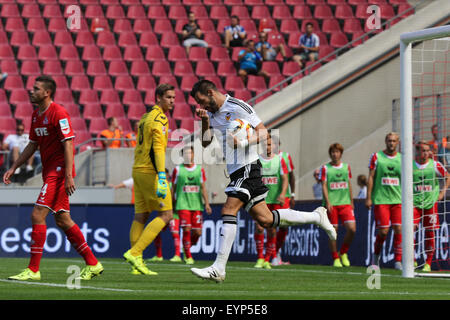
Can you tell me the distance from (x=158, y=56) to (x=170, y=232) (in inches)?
291

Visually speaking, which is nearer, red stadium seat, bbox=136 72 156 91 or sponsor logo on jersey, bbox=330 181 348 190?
sponsor logo on jersey, bbox=330 181 348 190

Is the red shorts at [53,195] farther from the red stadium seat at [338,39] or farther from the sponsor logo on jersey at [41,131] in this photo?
the red stadium seat at [338,39]

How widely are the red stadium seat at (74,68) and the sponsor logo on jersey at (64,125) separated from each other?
587 inches

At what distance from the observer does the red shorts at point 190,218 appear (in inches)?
637

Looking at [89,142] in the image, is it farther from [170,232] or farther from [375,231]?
[375,231]

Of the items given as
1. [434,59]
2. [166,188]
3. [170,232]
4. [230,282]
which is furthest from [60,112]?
[170,232]

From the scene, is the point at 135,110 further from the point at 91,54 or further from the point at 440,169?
the point at 440,169

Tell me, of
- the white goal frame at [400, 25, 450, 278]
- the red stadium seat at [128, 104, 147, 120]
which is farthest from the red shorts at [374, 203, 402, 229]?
the red stadium seat at [128, 104, 147, 120]

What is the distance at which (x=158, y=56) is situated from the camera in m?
24.2

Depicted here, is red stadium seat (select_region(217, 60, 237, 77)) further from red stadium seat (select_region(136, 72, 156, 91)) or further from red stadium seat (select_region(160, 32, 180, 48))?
red stadium seat (select_region(136, 72, 156, 91))

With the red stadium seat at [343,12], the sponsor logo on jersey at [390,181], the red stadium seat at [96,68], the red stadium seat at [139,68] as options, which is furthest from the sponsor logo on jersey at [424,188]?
the red stadium seat at [343,12]

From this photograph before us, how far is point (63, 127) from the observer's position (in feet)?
29.1

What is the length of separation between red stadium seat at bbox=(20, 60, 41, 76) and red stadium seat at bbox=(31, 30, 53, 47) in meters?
0.87

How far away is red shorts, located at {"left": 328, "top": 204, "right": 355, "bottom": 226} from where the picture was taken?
1484 centimetres
